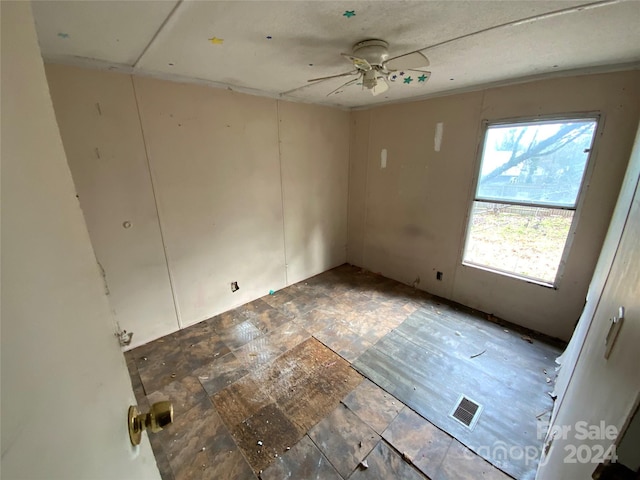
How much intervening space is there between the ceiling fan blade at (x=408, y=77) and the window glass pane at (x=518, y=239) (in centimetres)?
141

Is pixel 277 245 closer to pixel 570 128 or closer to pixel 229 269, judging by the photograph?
pixel 229 269

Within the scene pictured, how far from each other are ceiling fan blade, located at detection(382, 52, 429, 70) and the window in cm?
136

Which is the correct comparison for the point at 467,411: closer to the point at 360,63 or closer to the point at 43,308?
the point at 43,308

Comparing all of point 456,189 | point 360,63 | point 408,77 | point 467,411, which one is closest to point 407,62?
point 360,63

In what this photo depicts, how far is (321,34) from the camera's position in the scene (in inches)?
57.9

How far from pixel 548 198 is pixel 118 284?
3925mm

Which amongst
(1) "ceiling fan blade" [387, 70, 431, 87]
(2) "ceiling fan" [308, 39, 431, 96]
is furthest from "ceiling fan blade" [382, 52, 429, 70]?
(1) "ceiling fan blade" [387, 70, 431, 87]

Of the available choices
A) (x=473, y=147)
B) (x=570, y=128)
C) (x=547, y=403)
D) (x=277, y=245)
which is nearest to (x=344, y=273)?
(x=277, y=245)

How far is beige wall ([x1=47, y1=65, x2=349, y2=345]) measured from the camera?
2.00 m

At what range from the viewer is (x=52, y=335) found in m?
0.41

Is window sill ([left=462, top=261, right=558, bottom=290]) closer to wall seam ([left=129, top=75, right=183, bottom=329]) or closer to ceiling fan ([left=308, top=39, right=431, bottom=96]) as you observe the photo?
ceiling fan ([left=308, top=39, right=431, bottom=96])

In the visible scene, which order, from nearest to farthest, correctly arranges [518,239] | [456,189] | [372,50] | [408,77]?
[372,50], [408,77], [518,239], [456,189]

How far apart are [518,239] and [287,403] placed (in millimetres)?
2644

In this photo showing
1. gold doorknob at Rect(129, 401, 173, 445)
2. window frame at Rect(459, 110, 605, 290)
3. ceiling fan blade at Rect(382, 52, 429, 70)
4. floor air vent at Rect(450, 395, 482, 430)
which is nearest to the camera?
gold doorknob at Rect(129, 401, 173, 445)
